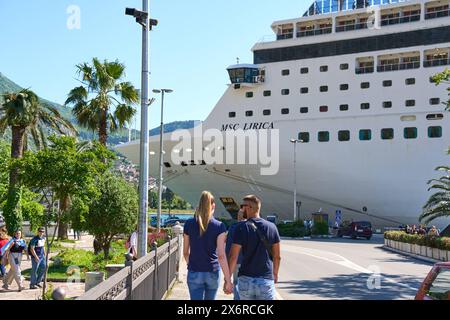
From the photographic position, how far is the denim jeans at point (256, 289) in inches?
229

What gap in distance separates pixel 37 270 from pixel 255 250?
28.0ft

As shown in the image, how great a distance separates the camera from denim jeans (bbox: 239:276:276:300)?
5.82 meters

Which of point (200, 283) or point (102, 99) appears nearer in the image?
point (200, 283)

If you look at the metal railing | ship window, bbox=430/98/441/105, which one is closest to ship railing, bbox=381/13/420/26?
ship window, bbox=430/98/441/105

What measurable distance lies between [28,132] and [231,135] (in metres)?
16.0

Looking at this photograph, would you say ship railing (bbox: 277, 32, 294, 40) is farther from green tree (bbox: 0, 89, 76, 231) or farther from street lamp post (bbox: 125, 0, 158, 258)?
street lamp post (bbox: 125, 0, 158, 258)

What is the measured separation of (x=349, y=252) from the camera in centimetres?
2550

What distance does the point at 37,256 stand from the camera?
40.6ft

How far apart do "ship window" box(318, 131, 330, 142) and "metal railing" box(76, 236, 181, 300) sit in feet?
91.1

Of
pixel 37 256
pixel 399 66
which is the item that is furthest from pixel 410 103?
pixel 37 256

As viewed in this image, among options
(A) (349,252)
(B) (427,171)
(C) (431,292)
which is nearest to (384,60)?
(B) (427,171)

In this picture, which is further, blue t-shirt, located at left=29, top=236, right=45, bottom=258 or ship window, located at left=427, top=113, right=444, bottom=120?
ship window, located at left=427, top=113, right=444, bottom=120

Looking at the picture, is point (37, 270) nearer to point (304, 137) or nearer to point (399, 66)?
point (304, 137)

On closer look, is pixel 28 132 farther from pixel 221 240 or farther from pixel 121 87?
pixel 221 240
